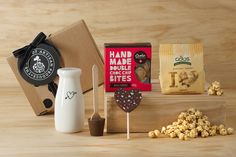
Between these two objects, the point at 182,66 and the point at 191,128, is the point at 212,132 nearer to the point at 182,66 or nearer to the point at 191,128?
the point at 191,128

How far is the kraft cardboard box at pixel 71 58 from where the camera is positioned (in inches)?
66.6

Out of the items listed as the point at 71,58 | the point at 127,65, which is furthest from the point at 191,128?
the point at 71,58

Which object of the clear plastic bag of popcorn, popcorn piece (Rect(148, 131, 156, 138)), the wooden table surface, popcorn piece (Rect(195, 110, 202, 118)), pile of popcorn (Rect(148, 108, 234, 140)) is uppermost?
the wooden table surface

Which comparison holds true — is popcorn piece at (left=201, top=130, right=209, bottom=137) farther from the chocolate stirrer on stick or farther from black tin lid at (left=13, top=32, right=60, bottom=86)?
black tin lid at (left=13, top=32, right=60, bottom=86)

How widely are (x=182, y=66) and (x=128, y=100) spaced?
20cm

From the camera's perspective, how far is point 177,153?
1329 mm

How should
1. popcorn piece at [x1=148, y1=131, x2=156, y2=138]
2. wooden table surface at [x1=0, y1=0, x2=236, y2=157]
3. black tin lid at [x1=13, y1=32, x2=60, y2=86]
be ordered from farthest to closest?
wooden table surface at [x1=0, y1=0, x2=236, y2=157] → black tin lid at [x1=13, y1=32, x2=60, y2=86] → popcorn piece at [x1=148, y1=131, x2=156, y2=138]

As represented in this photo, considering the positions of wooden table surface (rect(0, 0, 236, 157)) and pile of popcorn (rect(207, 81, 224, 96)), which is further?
wooden table surface (rect(0, 0, 236, 157))

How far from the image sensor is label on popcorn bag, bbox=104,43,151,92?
156 cm

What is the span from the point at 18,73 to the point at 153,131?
51cm

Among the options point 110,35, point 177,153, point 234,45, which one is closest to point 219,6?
point 234,45

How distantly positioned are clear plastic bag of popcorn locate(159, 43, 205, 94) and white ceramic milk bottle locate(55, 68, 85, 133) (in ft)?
0.86

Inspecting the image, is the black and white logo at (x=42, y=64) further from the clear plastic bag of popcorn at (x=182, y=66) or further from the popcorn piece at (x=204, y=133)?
the popcorn piece at (x=204, y=133)

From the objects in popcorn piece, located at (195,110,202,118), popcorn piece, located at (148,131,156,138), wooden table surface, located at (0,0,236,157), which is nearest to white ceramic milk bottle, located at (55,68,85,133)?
popcorn piece, located at (148,131,156,138)
